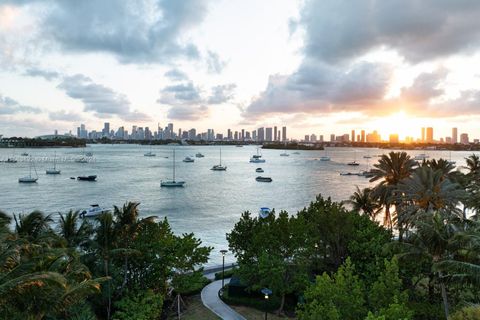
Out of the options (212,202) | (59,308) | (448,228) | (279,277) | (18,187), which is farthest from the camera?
(18,187)

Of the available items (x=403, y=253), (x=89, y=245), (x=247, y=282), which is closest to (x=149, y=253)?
(x=89, y=245)

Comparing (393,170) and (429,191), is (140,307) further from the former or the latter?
(393,170)

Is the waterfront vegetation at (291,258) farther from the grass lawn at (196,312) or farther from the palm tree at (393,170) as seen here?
the palm tree at (393,170)

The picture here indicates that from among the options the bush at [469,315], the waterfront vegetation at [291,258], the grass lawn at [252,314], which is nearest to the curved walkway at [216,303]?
the grass lawn at [252,314]

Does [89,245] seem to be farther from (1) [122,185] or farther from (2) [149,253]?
(1) [122,185]

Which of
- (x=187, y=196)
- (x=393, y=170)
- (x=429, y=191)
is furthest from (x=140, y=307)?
(x=187, y=196)

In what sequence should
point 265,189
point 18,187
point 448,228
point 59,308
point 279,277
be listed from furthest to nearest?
point 265,189
point 18,187
point 279,277
point 448,228
point 59,308

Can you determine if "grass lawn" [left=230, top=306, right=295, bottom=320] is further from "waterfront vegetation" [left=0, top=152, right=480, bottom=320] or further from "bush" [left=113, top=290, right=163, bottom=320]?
"bush" [left=113, top=290, right=163, bottom=320]
